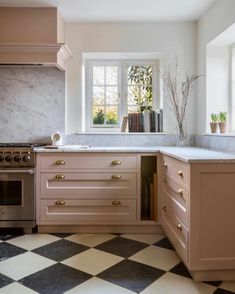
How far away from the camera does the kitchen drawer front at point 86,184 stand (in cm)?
285

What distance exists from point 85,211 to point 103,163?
481mm

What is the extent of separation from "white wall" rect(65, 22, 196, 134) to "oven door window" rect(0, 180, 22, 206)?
105 cm

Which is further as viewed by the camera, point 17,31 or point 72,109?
point 72,109

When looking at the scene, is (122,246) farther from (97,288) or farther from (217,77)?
(217,77)

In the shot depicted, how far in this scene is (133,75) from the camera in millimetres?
3584

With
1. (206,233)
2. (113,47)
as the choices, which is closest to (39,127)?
(113,47)

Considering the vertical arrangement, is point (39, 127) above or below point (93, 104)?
below

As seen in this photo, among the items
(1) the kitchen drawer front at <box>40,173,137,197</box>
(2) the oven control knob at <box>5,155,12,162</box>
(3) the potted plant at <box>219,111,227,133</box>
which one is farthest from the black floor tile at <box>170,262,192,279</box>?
(2) the oven control knob at <box>5,155,12,162</box>

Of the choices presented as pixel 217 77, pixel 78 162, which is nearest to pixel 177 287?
pixel 78 162

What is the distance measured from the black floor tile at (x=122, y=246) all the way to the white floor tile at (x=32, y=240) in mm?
475

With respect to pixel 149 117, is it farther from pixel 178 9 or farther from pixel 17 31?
pixel 17 31

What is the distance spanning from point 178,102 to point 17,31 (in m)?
1.80

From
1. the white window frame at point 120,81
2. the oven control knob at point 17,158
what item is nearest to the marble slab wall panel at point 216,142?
the white window frame at point 120,81

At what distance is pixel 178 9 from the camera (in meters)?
3.02
